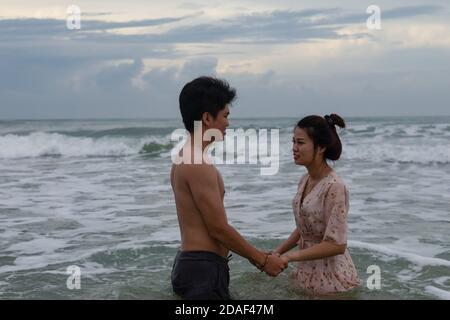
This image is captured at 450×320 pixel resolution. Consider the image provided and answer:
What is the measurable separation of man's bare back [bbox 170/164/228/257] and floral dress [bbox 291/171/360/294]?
0.68m

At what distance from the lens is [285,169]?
54.0 feet

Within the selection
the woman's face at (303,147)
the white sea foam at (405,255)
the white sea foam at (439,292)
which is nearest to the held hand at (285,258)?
the woman's face at (303,147)

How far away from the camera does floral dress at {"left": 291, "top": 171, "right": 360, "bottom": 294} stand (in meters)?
4.22

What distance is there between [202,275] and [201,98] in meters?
1.18

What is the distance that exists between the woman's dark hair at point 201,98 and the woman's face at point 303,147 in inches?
25.9

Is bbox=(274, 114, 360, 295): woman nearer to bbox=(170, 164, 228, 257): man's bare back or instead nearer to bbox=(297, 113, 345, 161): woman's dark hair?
bbox=(297, 113, 345, 161): woman's dark hair

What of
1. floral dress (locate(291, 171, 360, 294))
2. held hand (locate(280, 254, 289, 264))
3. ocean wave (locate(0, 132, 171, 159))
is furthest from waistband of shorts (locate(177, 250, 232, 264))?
ocean wave (locate(0, 132, 171, 159))

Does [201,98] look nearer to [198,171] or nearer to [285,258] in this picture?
[198,171]

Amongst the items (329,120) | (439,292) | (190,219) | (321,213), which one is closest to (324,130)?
(329,120)

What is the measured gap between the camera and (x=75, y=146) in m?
27.8

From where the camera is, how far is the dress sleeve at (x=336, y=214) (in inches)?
166

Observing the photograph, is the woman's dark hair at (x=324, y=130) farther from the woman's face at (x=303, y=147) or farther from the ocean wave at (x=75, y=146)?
the ocean wave at (x=75, y=146)
